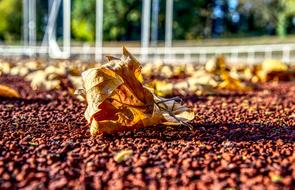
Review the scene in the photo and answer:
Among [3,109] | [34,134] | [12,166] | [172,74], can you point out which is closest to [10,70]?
[172,74]

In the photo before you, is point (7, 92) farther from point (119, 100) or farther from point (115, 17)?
point (115, 17)

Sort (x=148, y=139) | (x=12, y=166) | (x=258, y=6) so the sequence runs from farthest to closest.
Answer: (x=258, y=6)
(x=148, y=139)
(x=12, y=166)

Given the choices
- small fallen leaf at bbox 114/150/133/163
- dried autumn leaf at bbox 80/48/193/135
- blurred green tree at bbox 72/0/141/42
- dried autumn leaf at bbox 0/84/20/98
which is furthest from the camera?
blurred green tree at bbox 72/0/141/42

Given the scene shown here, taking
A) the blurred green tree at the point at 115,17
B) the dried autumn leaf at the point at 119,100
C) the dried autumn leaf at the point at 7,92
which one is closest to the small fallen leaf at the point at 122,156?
the dried autumn leaf at the point at 119,100

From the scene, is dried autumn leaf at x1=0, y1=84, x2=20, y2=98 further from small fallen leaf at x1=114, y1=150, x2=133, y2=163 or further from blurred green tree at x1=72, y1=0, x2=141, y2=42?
blurred green tree at x1=72, y1=0, x2=141, y2=42

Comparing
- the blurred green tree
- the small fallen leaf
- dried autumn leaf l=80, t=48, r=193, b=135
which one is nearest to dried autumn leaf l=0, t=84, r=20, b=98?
dried autumn leaf l=80, t=48, r=193, b=135

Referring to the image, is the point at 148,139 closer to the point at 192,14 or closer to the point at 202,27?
the point at 192,14

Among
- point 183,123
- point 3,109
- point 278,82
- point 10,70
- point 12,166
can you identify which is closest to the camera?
point 12,166
